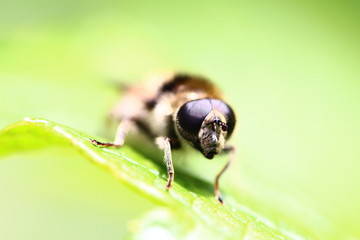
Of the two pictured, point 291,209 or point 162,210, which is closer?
point 162,210

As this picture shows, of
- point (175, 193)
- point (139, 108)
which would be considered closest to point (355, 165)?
point (139, 108)

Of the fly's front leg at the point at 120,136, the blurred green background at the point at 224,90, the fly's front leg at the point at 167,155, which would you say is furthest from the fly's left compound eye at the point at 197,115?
the blurred green background at the point at 224,90

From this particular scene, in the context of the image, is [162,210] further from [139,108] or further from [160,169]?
[139,108]

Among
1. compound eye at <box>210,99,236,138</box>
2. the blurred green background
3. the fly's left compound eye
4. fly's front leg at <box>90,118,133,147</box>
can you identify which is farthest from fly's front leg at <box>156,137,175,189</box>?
the blurred green background

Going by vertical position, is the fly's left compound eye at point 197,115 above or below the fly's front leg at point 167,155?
above

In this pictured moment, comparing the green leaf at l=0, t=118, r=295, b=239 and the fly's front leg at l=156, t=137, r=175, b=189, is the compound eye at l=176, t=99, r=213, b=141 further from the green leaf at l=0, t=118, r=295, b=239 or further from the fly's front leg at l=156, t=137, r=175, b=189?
the green leaf at l=0, t=118, r=295, b=239

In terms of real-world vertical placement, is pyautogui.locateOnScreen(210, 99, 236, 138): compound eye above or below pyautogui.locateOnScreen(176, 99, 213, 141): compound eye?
above

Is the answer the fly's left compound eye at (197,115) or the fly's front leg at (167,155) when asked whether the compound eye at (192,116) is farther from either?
the fly's front leg at (167,155)
